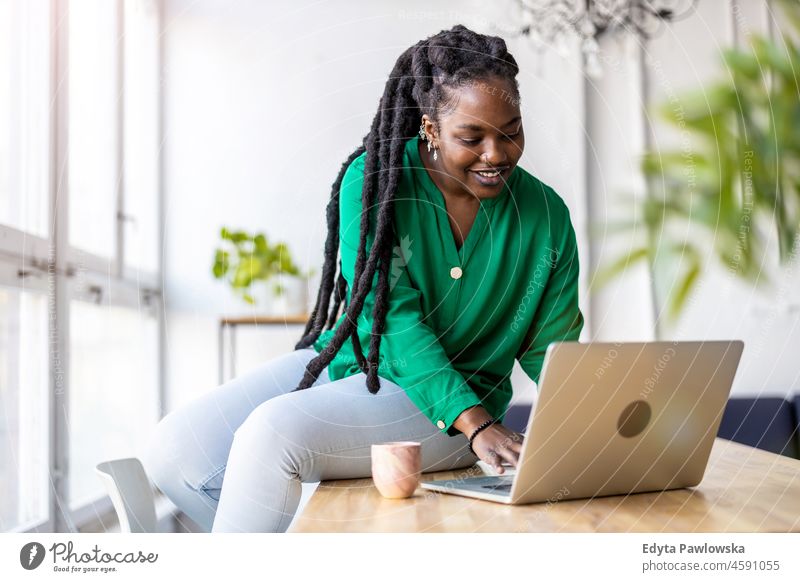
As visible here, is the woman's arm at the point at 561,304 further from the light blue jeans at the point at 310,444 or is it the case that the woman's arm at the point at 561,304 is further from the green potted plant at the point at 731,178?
the green potted plant at the point at 731,178

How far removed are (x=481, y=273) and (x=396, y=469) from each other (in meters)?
0.27

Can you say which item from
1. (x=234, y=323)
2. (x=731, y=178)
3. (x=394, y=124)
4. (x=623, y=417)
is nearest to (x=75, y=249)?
(x=234, y=323)

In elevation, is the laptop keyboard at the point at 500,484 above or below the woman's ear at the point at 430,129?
below

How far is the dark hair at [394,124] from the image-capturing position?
89cm

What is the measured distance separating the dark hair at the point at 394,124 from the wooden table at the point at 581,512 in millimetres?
175

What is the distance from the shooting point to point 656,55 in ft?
7.18

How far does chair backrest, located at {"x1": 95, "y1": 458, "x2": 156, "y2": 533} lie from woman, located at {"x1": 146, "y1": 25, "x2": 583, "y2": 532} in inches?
1.0

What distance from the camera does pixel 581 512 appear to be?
69cm

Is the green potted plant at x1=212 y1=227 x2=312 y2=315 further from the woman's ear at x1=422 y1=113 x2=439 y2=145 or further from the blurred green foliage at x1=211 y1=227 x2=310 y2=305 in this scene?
the woman's ear at x1=422 y1=113 x2=439 y2=145

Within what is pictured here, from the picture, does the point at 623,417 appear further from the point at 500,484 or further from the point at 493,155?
the point at 493,155

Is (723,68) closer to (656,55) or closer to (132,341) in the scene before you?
(656,55)

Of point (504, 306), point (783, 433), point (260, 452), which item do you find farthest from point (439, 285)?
point (783, 433)

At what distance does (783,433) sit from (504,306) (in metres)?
1.32

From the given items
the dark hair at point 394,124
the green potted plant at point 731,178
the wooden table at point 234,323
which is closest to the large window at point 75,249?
the wooden table at point 234,323
